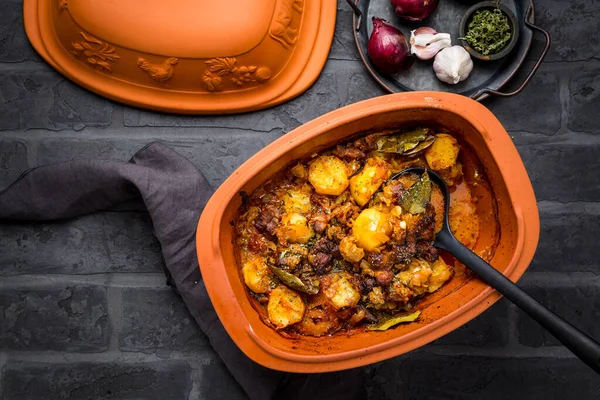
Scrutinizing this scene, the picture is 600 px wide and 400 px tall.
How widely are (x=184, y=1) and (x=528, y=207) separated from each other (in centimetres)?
71

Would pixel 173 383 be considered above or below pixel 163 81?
below

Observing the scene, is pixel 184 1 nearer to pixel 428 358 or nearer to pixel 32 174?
pixel 32 174

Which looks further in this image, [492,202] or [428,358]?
[428,358]

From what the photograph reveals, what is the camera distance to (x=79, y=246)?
1.17 meters

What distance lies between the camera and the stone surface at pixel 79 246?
1.16 metres

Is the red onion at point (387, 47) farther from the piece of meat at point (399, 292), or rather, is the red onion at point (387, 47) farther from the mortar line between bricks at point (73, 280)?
the mortar line between bricks at point (73, 280)

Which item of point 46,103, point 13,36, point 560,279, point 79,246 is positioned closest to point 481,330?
point 560,279

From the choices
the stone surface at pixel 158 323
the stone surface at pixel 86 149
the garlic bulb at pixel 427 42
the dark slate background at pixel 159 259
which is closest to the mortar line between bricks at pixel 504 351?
the dark slate background at pixel 159 259

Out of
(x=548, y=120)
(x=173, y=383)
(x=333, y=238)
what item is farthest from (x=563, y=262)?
(x=173, y=383)

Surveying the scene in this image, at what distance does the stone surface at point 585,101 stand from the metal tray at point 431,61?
4.5 inches

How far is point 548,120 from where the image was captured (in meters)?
1.15

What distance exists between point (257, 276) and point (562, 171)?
67 cm

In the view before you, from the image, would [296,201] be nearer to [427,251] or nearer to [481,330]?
[427,251]

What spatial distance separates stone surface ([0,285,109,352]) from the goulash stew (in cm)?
40
